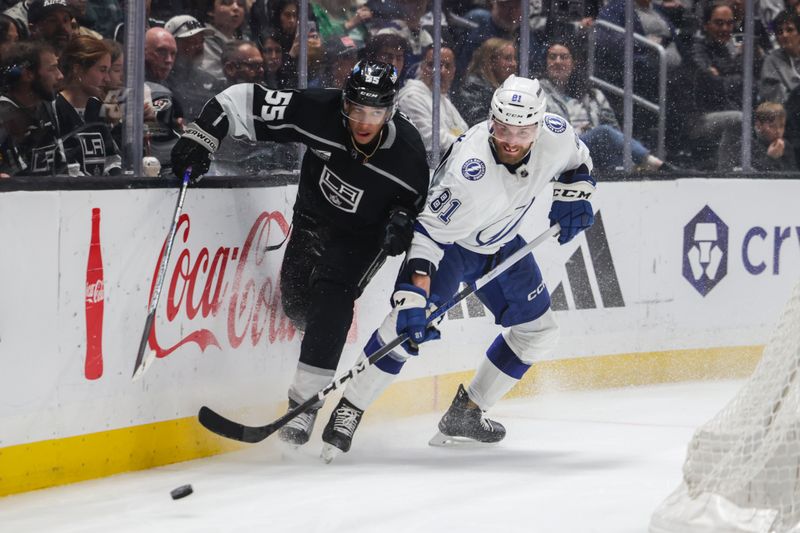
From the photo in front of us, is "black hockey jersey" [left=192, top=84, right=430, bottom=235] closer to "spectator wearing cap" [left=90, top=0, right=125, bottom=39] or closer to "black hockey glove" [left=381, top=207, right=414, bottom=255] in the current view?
"black hockey glove" [left=381, top=207, right=414, bottom=255]

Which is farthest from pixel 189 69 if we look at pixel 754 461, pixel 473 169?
pixel 754 461

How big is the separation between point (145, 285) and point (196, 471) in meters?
0.58

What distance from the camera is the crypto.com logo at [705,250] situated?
6285 mm

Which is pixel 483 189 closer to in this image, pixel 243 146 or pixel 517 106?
pixel 517 106

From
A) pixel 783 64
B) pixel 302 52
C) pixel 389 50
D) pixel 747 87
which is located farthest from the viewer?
pixel 783 64

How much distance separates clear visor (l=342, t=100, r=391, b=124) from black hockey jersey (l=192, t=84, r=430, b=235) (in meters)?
0.12

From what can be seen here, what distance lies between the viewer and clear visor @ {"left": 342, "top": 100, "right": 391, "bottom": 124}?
13.7 ft

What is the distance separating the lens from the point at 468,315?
5.55 m

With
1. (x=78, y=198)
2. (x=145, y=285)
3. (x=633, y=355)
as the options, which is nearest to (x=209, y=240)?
(x=145, y=285)

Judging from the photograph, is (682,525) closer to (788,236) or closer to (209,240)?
(209,240)

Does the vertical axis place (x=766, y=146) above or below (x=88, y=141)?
below

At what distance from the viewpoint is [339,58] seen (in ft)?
16.9

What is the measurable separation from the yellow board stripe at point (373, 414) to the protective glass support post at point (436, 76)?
96cm

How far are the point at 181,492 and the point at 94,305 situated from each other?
61cm
